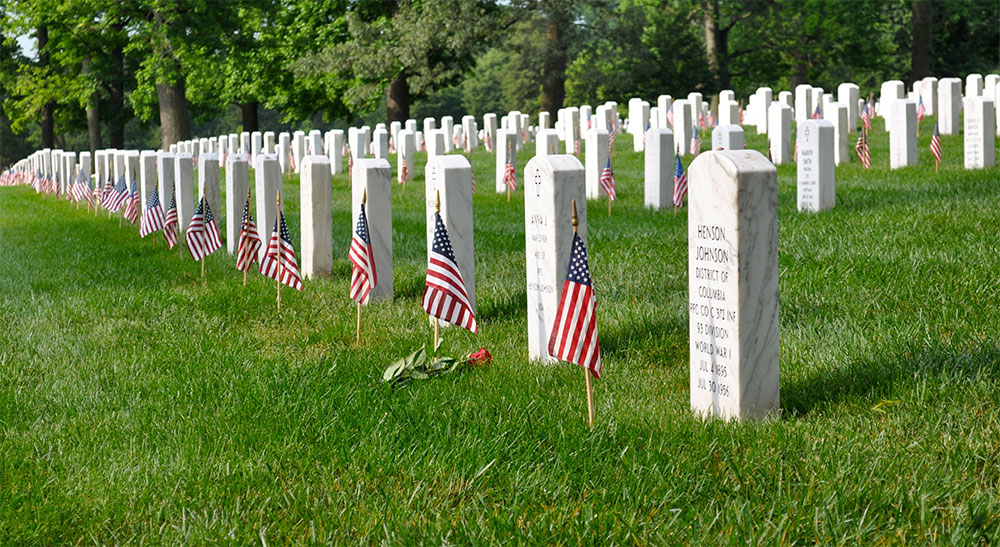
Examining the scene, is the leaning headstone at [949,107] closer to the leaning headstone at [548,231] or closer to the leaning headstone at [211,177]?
the leaning headstone at [211,177]

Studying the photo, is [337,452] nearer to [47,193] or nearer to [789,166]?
[789,166]

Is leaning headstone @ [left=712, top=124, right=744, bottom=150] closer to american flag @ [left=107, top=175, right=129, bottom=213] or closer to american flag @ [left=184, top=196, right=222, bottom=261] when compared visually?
american flag @ [left=184, top=196, right=222, bottom=261]

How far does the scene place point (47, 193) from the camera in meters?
28.6

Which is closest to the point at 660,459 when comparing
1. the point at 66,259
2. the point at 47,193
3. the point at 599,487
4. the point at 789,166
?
the point at 599,487

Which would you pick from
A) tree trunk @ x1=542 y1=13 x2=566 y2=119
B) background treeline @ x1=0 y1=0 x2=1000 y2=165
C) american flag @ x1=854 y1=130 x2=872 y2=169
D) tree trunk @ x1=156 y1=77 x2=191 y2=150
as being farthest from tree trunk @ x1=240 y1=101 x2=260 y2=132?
american flag @ x1=854 y1=130 x2=872 y2=169

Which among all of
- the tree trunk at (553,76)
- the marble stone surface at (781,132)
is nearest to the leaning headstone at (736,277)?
the marble stone surface at (781,132)

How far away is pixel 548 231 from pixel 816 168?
6.87 m

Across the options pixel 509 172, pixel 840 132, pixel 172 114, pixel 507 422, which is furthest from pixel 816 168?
pixel 172 114

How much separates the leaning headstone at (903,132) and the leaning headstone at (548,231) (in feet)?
39.6

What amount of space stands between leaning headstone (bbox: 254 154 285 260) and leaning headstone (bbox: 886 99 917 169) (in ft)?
35.5

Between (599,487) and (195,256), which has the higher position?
(195,256)

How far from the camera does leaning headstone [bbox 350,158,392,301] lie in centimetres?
864

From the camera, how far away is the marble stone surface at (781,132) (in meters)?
18.8

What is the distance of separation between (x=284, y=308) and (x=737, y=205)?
4.79 meters
